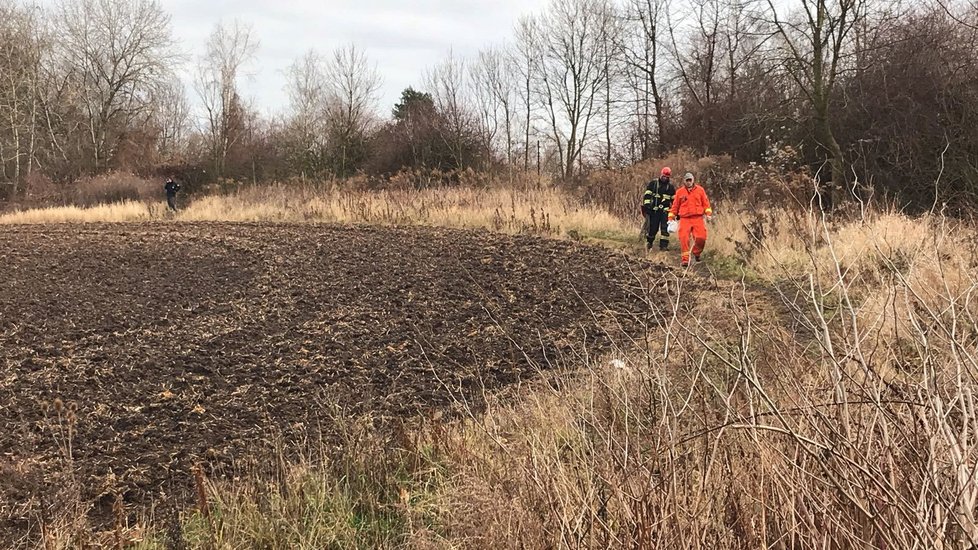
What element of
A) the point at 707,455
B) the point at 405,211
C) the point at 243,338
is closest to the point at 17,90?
the point at 405,211

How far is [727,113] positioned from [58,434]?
21.4 m

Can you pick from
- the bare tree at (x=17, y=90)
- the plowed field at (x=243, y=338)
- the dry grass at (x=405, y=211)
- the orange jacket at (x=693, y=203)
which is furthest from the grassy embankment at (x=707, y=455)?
the bare tree at (x=17, y=90)

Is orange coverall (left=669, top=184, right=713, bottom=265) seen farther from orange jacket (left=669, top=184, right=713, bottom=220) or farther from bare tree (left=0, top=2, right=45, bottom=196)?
bare tree (left=0, top=2, right=45, bottom=196)

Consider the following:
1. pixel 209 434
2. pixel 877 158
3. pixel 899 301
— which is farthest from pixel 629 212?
pixel 209 434

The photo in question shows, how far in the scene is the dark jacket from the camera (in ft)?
31.3

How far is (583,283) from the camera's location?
320 inches

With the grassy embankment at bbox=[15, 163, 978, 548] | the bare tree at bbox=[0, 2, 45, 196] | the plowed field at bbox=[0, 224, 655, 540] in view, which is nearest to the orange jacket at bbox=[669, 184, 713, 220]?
the plowed field at bbox=[0, 224, 655, 540]

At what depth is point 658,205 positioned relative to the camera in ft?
31.4

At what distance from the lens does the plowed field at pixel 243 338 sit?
3.94 metres

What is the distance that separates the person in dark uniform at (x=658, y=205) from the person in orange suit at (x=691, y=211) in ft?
3.00

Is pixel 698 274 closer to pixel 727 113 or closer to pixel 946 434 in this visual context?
pixel 946 434

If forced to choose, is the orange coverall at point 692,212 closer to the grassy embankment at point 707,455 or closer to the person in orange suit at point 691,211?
the person in orange suit at point 691,211

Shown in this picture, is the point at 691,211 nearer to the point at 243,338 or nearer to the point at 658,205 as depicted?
the point at 658,205

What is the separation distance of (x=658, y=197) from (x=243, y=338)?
653 cm
